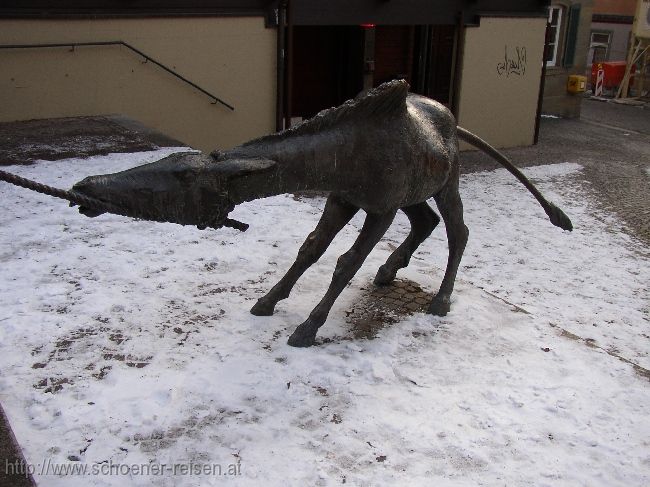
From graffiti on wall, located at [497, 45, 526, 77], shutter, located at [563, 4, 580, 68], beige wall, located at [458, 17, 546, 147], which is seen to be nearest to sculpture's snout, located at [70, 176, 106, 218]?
beige wall, located at [458, 17, 546, 147]

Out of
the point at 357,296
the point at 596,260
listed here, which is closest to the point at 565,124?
the point at 596,260

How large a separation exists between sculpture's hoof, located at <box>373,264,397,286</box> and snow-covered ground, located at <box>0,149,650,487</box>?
0.47ft

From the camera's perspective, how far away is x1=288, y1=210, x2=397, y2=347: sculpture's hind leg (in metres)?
3.92

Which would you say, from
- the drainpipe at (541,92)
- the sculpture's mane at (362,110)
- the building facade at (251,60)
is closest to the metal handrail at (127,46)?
the building facade at (251,60)

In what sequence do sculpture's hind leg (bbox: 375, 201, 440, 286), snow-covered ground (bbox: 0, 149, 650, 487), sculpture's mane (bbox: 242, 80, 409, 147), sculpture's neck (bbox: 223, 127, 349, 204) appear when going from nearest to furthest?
snow-covered ground (bbox: 0, 149, 650, 487)
sculpture's neck (bbox: 223, 127, 349, 204)
sculpture's mane (bbox: 242, 80, 409, 147)
sculpture's hind leg (bbox: 375, 201, 440, 286)

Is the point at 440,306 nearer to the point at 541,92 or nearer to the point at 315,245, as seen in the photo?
the point at 315,245

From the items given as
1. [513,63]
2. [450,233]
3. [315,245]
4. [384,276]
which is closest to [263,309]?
[315,245]

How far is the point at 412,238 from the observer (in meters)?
4.75

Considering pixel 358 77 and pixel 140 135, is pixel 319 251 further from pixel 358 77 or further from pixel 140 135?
pixel 358 77

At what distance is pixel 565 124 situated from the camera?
16797 millimetres

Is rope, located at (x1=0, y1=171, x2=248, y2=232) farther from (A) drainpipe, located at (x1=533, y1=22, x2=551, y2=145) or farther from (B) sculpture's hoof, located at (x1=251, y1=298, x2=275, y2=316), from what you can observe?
(A) drainpipe, located at (x1=533, y1=22, x2=551, y2=145)

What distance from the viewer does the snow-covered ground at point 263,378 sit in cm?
304

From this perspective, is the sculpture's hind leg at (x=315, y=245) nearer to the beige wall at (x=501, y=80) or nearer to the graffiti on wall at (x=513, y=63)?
the beige wall at (x=501, y=80)

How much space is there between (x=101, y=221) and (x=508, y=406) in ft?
11.9
